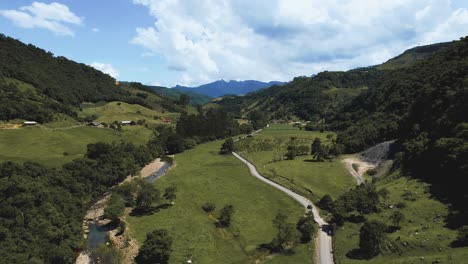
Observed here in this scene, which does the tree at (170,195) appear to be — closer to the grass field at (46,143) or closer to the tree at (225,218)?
the tree at (225,218)

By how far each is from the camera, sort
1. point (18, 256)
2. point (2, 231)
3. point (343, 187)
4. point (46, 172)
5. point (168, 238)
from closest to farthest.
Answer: point (18, 256), point (2, 231), point (168, 238), point (46, 172), point (343, 187)

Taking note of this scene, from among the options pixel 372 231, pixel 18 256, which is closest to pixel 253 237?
pixel 372 231

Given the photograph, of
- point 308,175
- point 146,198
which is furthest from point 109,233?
point 308,175

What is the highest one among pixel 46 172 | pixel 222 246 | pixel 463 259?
pixel 46 172

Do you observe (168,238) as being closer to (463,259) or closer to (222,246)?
(222,246)

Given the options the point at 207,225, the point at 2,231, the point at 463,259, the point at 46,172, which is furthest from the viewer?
the point at 46,172

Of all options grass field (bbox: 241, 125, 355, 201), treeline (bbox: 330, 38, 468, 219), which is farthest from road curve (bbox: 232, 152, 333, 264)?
treeline (bbox: 330, 38, 468, 219)

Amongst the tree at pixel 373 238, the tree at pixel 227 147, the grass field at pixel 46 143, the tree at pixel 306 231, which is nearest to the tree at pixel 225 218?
the tree at pixel 306 231
